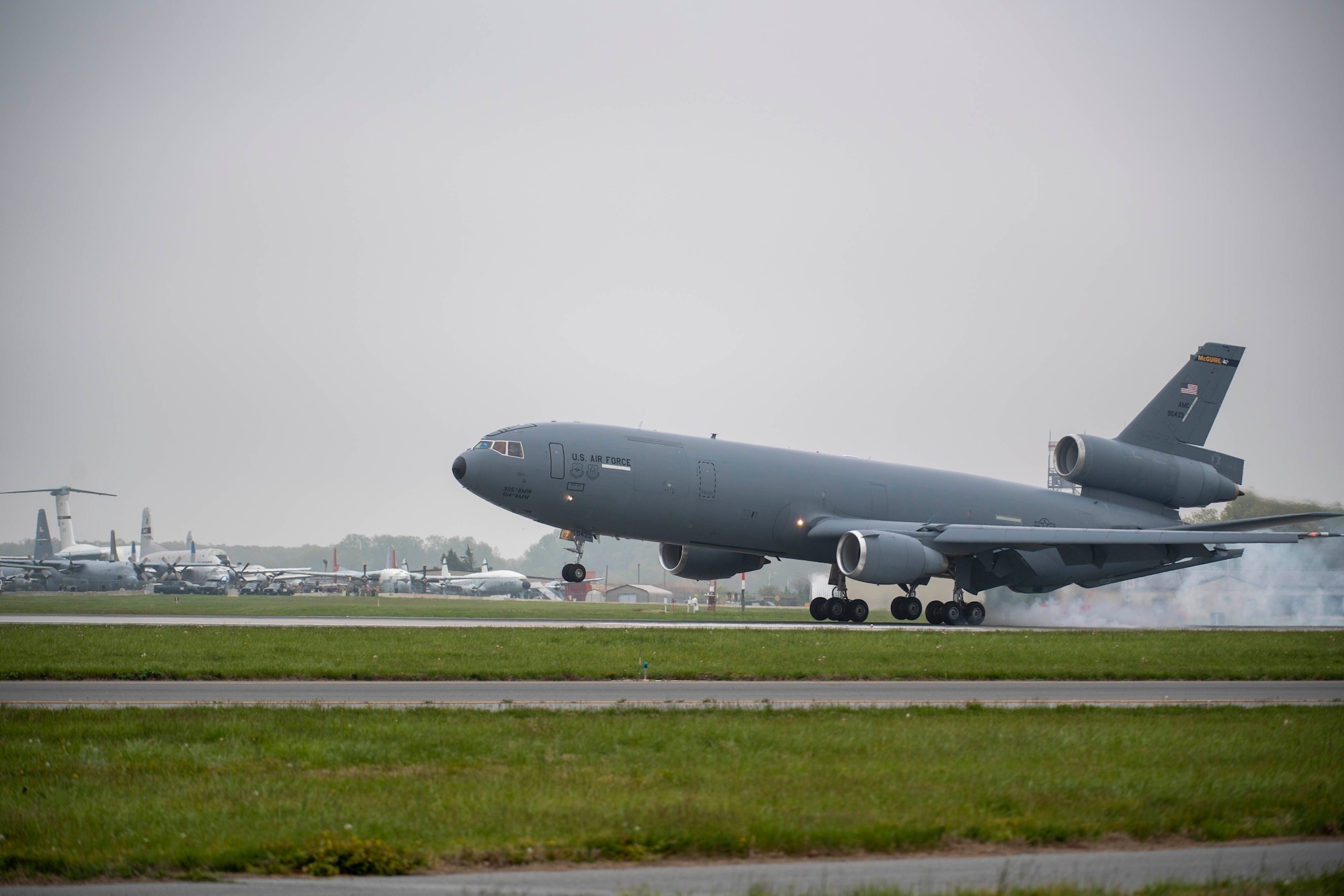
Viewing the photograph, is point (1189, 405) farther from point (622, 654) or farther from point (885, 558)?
point (622, 654)

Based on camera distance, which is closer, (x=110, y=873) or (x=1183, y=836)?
(x=110, y=873)

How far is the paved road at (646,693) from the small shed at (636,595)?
286 feet

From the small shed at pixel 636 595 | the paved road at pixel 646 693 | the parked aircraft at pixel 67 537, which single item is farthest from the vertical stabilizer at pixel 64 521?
the paved road at pixel 646 693

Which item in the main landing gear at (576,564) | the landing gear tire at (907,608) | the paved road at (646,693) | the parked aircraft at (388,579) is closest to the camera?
the paved road at (646,693)

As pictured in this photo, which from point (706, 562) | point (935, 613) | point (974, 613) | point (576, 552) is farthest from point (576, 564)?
point (974, 613)

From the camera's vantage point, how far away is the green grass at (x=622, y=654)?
1761 cm

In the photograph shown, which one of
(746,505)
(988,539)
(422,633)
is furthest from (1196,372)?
(422,633)

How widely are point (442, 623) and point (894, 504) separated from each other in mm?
14990

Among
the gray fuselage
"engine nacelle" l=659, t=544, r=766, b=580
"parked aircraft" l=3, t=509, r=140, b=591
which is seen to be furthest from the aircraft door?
"parked aircraft" l=3, t=509, r=140, b=591

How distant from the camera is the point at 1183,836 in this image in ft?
25.3

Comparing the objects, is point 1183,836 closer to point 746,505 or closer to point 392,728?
point 392,728

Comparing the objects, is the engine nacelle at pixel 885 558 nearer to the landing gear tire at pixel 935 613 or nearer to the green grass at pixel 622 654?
the landing gear tire at pixel 935 613

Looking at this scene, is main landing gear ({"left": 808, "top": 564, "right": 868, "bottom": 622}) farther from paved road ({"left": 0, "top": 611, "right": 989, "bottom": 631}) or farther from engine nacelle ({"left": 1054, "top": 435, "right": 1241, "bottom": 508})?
engine nacelle ({"left": 1054, "top": 435, "right": 1241, "bottom": 508})

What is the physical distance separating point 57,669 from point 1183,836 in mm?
15518
